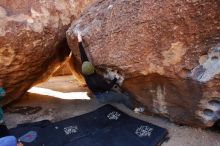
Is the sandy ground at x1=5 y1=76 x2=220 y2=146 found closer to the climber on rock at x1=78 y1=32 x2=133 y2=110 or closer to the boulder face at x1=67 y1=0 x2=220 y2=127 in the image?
the boulder face at x1=67 y1=0 x2=220 y2=127

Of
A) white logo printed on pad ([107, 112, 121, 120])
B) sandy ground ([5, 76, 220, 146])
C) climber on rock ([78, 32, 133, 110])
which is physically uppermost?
climber on rock ([78, 32, 133, 110])

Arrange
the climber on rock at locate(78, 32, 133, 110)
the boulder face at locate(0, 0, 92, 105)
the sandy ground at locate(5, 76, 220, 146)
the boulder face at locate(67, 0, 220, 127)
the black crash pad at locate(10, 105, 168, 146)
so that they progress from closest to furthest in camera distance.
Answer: the boulder face at locate(67, 0, 220, 127), the sandy ground at locate(5, 76, 220, 146), the black crash pad at locate(10, 105, 168, 146), the climber on rock at locate(78, 32, 133, 110), the boulder face at locate(0, 0, 92, 105)

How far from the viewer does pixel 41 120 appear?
4645 millimetres

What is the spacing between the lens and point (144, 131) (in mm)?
3920

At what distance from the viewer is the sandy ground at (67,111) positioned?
146 inches

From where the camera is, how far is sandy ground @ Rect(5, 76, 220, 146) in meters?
3.71

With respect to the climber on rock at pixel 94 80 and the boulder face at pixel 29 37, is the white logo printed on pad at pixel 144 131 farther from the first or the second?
the boulder face at pixel 29 37

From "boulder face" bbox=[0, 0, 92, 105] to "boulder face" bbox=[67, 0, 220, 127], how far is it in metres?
0.81

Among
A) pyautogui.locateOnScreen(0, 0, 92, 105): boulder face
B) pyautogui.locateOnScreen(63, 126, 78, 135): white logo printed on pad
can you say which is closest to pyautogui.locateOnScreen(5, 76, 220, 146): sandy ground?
pyautogui.locateOnScreen(0, 0, 92, 105): boulder face

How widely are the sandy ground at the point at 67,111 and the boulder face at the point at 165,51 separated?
133 millimetres

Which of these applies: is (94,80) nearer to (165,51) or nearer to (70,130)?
(70,130)

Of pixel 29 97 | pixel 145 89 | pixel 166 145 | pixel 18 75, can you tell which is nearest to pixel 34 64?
pixel 18 75

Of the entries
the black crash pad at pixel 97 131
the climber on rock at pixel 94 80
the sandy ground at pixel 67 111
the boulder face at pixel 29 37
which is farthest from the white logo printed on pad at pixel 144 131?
the boulder face at pixel 29 37

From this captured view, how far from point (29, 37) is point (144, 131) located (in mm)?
2027
